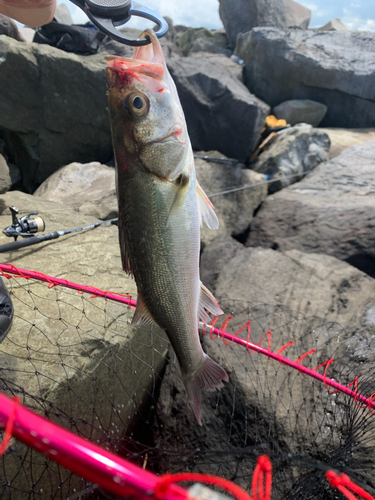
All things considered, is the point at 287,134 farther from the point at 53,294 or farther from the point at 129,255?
the point at 129,255

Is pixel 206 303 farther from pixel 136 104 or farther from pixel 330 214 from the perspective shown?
pixel 330 214

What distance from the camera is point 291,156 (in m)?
6.92

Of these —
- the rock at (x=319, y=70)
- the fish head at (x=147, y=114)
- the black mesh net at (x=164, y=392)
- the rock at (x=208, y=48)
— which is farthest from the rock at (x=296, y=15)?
the fish head at (x=147, y=114)

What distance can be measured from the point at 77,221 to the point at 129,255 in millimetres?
2934

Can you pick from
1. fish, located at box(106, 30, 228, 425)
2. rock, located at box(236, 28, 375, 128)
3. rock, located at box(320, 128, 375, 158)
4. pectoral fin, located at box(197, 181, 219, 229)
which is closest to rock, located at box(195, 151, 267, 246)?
rock, located at box(320, 128, 375, 158)

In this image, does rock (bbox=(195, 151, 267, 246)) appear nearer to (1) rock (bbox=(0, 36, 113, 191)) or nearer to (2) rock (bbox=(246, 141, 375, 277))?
(2) rock (bbox=(246, 141, 375, 277))

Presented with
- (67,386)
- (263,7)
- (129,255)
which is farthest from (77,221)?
(263,7)

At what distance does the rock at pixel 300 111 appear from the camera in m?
9.36

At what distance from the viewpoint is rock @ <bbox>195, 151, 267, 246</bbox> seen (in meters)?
5.68

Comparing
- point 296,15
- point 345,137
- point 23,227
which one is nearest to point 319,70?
point 345,137

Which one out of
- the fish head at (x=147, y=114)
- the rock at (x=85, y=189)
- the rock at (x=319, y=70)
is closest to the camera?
the fish head at (x=147, y=114)

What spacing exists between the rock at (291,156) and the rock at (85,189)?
310 cm

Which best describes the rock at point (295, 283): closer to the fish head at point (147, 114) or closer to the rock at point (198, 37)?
the fish head at point (147, 114)

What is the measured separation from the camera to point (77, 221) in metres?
4.24
